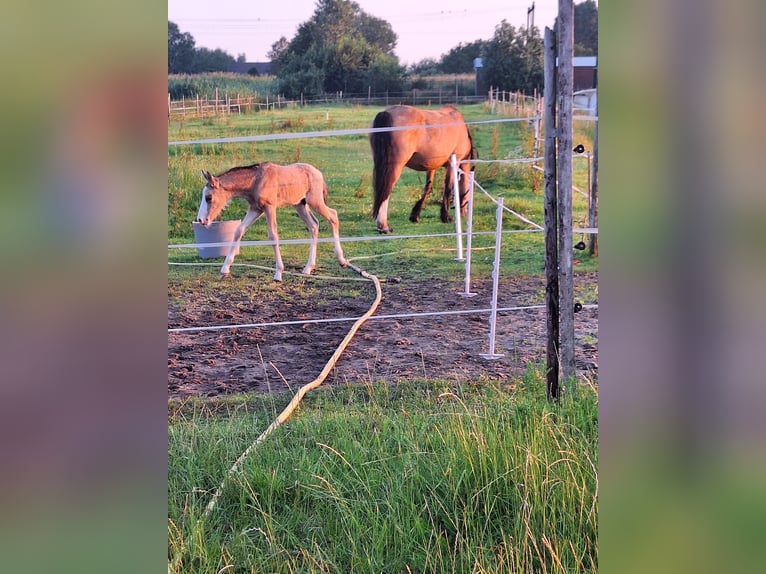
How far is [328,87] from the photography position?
5406mm

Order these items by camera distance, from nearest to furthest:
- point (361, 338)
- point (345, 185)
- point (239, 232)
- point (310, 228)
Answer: point (361, 338) < point (239, 232) < point (310, 228) < point (345, 185)

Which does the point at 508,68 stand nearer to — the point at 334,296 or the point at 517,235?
the point at 517,235

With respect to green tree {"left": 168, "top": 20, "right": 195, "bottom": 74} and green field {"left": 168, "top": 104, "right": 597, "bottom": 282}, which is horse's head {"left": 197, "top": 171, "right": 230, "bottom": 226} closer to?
green field {"left": 168, "top": 104, "right": 597, "bottom": 282}

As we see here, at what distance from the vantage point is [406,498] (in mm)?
1629

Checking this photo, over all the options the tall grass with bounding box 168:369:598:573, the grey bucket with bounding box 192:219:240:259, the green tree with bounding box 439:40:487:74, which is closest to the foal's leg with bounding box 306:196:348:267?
the grey bucket with bounding box 192:219:240:259

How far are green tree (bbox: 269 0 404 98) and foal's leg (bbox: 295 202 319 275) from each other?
1.44m

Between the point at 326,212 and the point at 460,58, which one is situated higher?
the point at 460,58

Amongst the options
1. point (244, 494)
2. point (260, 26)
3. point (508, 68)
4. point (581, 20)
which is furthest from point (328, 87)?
point (244, 494)

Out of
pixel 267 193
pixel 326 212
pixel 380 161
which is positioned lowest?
pixel 326 212
